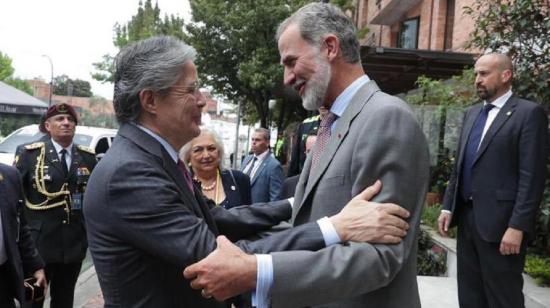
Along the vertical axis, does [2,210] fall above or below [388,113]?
below

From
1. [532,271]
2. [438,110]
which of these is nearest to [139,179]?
[532,271]

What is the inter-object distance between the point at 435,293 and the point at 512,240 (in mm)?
1881

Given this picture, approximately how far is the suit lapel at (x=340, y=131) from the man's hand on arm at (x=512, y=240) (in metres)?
1.91

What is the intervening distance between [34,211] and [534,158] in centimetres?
392

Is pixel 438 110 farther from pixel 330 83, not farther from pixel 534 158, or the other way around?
pixel 330 83

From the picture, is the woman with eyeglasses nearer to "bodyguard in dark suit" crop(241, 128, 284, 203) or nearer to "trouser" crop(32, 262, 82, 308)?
"bodyguard in dark suit" crop(241, 128, 284, 203)

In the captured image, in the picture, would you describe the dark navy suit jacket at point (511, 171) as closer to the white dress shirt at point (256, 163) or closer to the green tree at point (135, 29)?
the white dress shirt at point (256, 163)

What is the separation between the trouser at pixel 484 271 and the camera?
3414mm

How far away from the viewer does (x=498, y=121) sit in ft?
11.5

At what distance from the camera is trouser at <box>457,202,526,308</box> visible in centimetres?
341

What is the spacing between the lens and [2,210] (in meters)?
2.90

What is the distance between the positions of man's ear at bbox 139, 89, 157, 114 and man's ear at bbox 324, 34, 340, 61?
2.13 ft

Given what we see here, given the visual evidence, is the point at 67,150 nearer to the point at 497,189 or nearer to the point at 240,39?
the point at 497,189

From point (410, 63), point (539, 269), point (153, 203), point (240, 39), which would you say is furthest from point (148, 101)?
point (240, 39)
